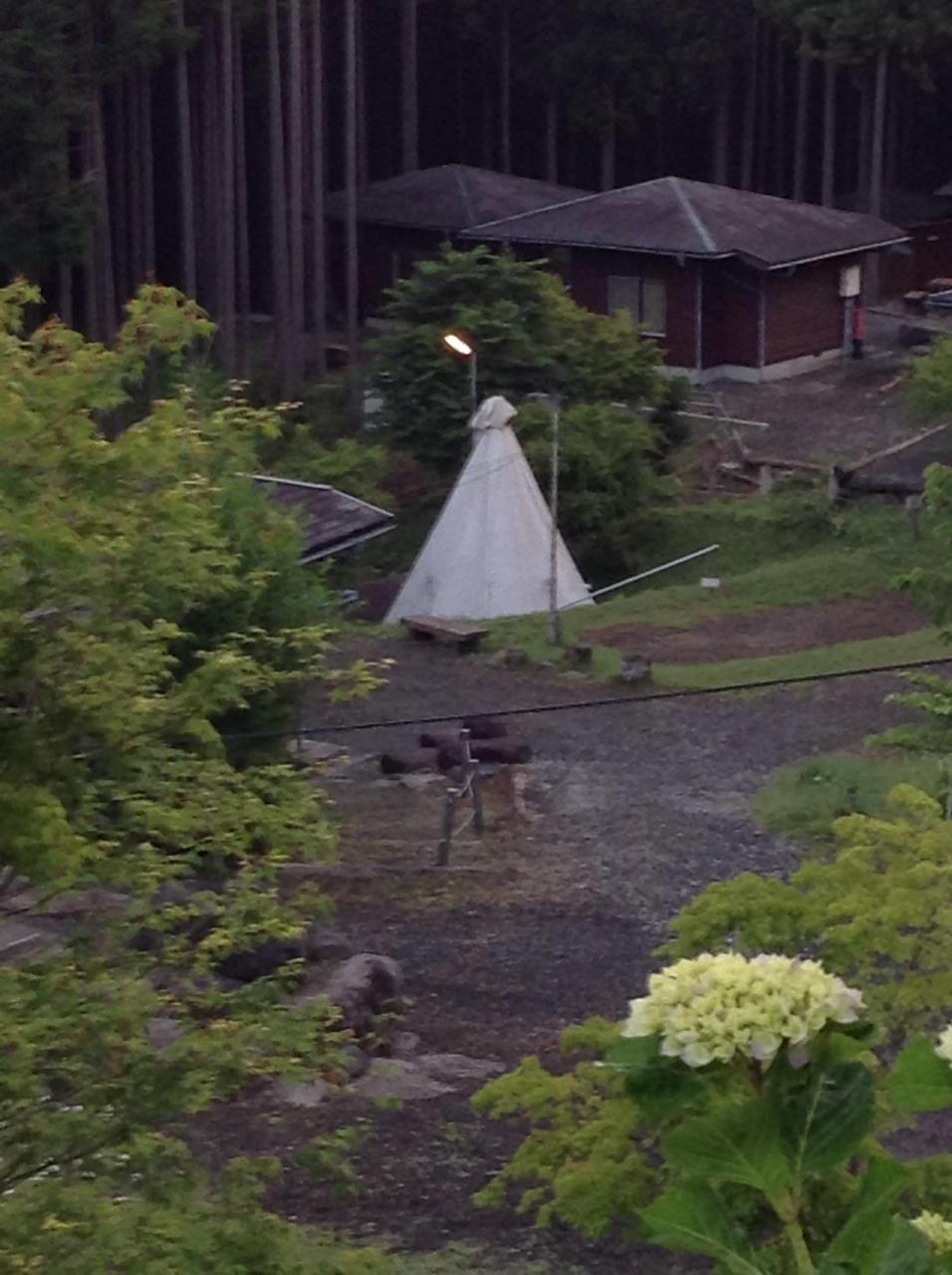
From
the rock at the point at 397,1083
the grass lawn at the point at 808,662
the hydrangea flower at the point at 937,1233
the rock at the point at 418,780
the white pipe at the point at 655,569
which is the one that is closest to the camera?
the hydrangea flower at the point at 937,1233

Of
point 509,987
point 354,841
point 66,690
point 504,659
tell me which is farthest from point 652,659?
point 66,690

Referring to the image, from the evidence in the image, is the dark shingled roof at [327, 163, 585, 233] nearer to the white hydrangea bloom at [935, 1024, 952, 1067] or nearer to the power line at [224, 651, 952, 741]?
the power line at [224, 651, 952, 741]

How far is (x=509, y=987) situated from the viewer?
39.0ft

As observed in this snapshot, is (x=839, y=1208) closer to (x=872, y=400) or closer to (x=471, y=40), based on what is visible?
(x=872, y=400)

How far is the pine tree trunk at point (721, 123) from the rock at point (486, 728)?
874 inches

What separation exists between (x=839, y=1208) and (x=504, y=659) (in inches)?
591

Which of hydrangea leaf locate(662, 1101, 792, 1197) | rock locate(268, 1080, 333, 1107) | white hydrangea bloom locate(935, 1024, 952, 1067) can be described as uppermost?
white hydrangea bloom locate(935, 1024, 952, 1067)

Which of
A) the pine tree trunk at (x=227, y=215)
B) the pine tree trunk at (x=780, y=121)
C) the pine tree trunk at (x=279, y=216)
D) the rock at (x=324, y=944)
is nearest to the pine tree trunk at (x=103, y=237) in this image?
the pine tree trunk at (x=227, y=215)

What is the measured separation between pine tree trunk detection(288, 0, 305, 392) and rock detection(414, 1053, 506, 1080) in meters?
20.6

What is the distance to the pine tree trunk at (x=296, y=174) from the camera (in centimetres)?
2923

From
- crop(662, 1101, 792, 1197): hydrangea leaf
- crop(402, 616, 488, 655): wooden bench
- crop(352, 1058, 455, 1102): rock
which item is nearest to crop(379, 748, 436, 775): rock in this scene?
crop(402, 616, 488, 655): wooden bench

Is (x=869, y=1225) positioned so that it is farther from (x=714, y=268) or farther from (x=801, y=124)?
(x=801, y=124)

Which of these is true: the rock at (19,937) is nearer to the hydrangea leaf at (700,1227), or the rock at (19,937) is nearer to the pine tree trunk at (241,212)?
the hydrangea leaf at (700,1227)

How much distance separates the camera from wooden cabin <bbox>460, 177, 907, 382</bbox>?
3002 centimetres
